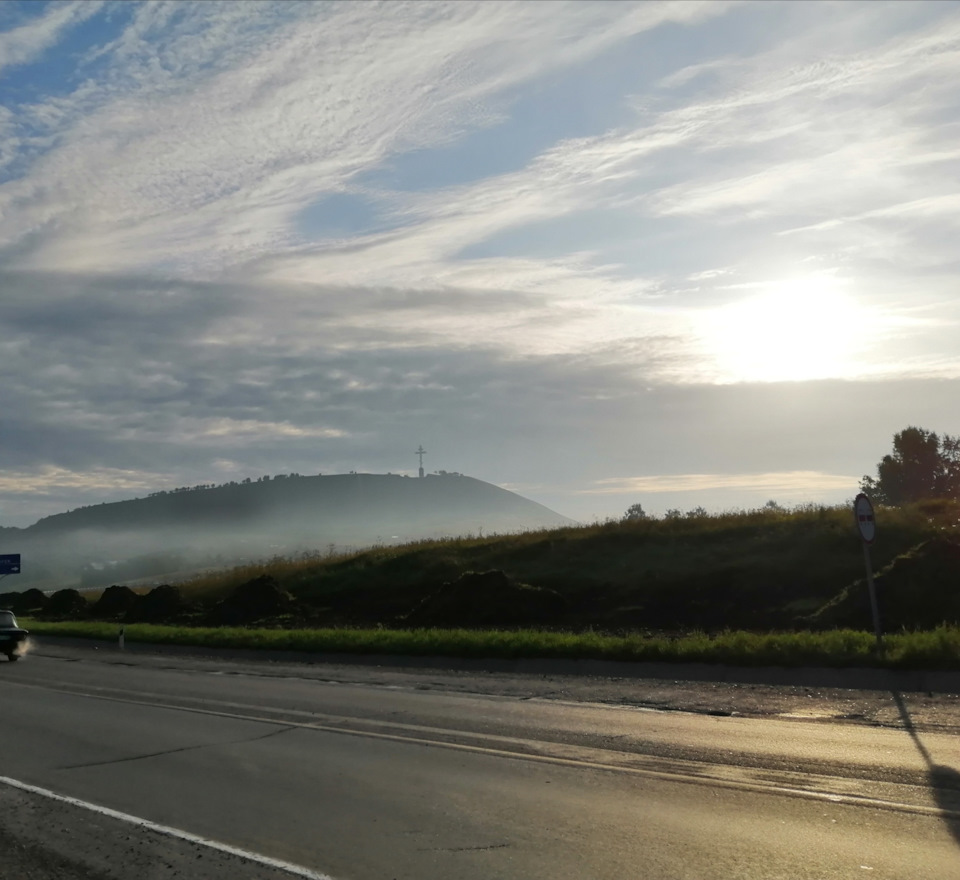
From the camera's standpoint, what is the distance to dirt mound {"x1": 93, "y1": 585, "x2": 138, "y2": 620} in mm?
51312

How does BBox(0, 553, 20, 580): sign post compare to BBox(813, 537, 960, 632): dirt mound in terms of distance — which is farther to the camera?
BBox(0, 553, 20, 580): sign post

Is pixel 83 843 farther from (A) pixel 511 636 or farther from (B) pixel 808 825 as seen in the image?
(A) pixel 511 636

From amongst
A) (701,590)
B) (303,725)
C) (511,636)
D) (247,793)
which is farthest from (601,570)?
(247,793)

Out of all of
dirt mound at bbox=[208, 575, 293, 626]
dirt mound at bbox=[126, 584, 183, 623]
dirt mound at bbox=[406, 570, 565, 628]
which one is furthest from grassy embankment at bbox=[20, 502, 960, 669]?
dirt mound at bbox=[126, 584, 183, 623]

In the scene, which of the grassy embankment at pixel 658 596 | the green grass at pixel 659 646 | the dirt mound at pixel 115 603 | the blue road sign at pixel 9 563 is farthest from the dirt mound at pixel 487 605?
the blue road sign at pixel 9 563

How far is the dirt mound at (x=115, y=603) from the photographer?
51312 millimetres

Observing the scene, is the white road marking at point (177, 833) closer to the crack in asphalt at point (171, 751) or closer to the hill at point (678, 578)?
the crack in asphalt at point (171, 751)

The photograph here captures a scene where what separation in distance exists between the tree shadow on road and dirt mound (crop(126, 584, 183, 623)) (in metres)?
40.9

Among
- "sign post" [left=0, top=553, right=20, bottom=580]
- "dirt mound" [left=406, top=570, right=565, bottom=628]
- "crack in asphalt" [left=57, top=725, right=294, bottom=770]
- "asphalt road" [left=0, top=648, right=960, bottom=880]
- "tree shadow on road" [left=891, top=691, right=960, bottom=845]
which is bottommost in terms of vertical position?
"crack in asphalt" [left=57, top=725, right=294, bottom=770]

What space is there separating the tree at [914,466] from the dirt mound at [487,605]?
68.5 metres

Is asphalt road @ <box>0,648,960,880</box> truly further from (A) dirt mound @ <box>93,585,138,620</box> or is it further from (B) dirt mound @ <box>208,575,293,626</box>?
(A) dirt mound @ <box>93,585,138,620</box>

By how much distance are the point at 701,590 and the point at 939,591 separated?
8795 mm

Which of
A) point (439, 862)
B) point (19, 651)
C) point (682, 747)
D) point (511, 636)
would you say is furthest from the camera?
point (19, 651)

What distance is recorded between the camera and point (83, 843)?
25.0 ft
